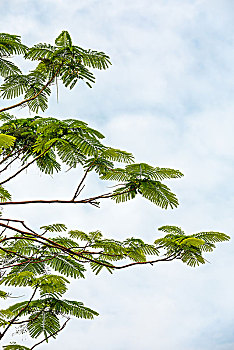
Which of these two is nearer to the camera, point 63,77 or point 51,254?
point 63,77

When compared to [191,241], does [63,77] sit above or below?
above

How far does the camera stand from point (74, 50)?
419 cm

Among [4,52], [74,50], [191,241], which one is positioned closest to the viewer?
[191,241]

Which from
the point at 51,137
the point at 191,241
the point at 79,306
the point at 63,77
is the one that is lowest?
the point at 79,306

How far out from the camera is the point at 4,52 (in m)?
4.69

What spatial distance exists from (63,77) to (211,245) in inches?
98.4

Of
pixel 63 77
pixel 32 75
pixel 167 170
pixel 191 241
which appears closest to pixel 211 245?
pixel 191 241

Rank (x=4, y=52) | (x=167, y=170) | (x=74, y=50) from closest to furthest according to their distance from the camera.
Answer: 1. (x=167, y=170)
2. (x=74, y=50)
3. (x=4, y=52)

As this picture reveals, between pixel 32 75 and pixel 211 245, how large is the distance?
2.98m

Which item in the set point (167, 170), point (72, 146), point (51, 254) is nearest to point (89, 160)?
point (72, 146)

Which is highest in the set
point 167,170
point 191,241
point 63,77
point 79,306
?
point 63,77

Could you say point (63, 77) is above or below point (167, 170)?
above

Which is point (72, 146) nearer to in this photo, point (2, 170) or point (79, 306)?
point (2, 170)

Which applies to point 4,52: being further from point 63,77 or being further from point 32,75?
point 63,77
